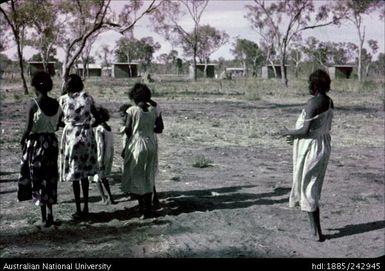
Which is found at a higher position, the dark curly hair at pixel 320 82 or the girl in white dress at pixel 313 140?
the dark curly hair at pixel 320 82

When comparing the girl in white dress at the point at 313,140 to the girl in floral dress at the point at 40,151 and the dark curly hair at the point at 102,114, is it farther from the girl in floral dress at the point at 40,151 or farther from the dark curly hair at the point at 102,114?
the girl in floral dress at the point at 40,151

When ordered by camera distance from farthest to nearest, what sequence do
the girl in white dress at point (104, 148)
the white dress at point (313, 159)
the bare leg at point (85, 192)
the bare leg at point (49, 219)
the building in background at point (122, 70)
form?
1. the building in background at point (122, 70)
2. the girl in white dress at point (104, 148)
3. the bare leg at point (85, 192)
4. the bare leg at point (49, 219)
5. the white dress at point (313, 159)

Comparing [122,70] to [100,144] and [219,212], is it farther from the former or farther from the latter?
[219,212]

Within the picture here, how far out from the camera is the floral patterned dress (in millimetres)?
4980

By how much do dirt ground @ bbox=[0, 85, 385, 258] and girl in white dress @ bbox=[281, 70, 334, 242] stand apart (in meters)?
0.46

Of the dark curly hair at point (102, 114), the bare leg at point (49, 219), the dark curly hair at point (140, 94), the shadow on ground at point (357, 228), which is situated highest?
the dark curly hair at point (140, 94)

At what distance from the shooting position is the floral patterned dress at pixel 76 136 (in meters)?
4.98

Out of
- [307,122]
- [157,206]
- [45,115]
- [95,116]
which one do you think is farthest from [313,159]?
[45,115]

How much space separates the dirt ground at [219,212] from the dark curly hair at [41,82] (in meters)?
1.35

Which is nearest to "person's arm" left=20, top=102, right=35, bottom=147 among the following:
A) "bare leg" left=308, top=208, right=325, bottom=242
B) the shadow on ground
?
"bare leg" left=308, top=208, right=325, bottom=242

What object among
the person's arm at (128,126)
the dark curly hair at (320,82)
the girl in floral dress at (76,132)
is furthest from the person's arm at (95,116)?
the dark curly hair at (320,82)
